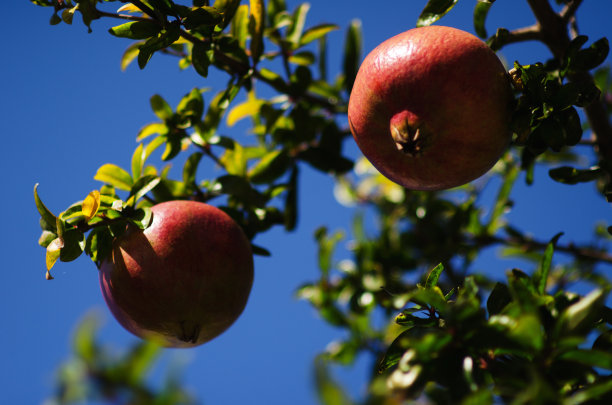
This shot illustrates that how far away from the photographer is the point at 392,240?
361cm

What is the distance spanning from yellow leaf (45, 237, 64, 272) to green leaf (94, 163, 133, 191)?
417mm

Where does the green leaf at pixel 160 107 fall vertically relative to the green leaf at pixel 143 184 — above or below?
above

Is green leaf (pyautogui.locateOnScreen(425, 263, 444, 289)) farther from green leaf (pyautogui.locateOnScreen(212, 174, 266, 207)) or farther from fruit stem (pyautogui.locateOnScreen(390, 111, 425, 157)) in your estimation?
green leaf (pyautogui.locateOnScreen(212, 174, 266, 207))

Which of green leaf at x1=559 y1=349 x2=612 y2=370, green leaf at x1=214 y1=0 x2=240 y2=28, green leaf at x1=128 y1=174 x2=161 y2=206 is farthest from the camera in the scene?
green leaf at x1=214 y1=0 x2=240 y2=28

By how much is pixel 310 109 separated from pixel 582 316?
6.57 feet

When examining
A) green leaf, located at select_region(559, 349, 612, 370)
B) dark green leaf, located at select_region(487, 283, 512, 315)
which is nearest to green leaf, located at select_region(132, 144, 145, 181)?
dark green leaf, located at select_region(487, 283, 512, 315)

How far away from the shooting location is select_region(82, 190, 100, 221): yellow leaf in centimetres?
184

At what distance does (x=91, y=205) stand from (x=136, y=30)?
2.10 feet

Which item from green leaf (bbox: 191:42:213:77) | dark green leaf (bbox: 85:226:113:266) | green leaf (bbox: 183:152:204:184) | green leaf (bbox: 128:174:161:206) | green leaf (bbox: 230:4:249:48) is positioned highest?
green leaf (bbox: 230:4:249:48)

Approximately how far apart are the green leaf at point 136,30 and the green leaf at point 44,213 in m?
0.60

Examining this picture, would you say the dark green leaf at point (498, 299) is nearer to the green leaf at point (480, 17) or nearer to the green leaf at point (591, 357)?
the green leaf at point (591, 357)

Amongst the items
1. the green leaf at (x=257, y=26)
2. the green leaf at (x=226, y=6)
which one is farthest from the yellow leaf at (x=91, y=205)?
the green leaf at (x=257, y=26)

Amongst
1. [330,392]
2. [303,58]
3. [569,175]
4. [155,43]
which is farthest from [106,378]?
[303,58]

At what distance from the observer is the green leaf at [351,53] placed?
9.84 feet
